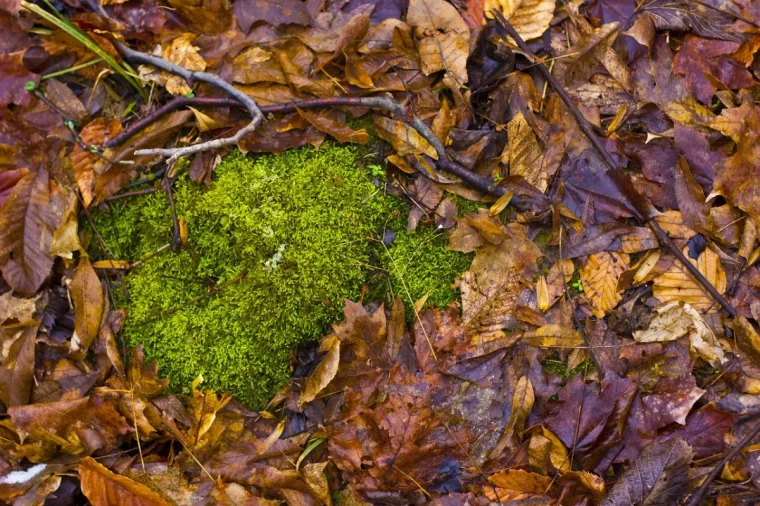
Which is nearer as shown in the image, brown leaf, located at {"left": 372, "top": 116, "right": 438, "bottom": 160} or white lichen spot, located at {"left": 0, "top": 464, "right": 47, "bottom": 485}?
white lichen spot, located at {"left": 0, "top": 464, "right": 47, "bottom": 485}

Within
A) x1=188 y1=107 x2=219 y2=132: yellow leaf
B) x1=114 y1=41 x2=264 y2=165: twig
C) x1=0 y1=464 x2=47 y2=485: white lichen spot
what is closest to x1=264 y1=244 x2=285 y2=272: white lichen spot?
x1=114 y1=41 x2=264 y2=165: twig

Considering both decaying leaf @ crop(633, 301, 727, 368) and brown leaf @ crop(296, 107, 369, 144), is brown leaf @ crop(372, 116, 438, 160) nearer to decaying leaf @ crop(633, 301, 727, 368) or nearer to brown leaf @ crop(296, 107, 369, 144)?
brown leaf @ crop(296, 107, 369, 144)

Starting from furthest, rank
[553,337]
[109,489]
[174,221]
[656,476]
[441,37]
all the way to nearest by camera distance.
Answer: [441,37] → [174,221] → [553,337] → [109,489] → [656,476]

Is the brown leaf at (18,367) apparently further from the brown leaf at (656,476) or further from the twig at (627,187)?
the twig at (627,187)

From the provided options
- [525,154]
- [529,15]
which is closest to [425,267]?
[525,154]

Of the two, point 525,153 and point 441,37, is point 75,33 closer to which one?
point 441,37

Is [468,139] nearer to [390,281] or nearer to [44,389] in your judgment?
[390,281]
